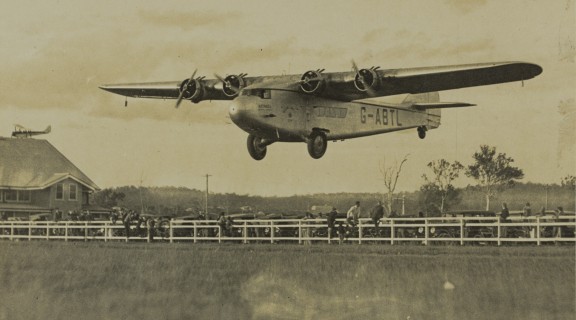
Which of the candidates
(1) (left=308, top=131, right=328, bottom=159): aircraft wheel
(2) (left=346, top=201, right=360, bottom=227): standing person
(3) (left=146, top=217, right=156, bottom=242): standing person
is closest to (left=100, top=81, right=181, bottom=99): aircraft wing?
(1) (left=308, top=131, right=328, bottom=159): aircraft wheel

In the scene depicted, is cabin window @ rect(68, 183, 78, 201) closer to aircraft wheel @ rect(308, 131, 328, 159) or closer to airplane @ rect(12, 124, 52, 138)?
airplane @ rect(12, 124, 52, 138)

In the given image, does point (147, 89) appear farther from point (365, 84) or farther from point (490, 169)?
point (490, 169)

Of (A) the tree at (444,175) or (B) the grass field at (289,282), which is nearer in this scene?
(B) the grass field at (289,282)

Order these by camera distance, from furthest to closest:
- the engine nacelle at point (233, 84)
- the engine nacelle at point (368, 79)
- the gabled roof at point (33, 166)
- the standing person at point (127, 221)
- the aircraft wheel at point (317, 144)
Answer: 1. the gabled roof at point (33, 166)
2. the standing person at point (127, 221)
3. the engine nacelle at point (233, 84)
4. the aircraft wheel at point (317, 144)
5. the engine nacelle at point (368, 79)

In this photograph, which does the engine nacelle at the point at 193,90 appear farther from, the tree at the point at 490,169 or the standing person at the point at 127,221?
the tree at the point at 490,169

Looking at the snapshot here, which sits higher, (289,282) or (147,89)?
(147,89)

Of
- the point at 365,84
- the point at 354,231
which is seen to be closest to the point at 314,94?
the point at 365,84

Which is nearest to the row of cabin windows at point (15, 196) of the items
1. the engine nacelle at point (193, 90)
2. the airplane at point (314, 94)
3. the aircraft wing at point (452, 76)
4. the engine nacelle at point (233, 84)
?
the airplane at point (314, 94)

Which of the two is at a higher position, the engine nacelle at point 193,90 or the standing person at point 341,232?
the engine nacelle at point 193,90

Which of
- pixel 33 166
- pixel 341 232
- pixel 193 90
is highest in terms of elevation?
pixel 193 90
